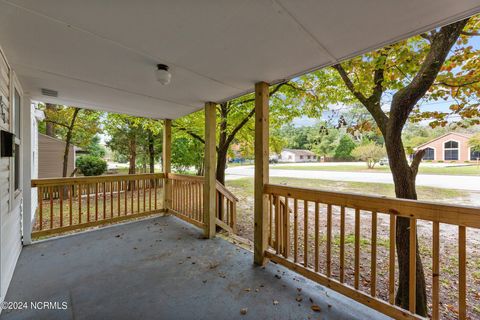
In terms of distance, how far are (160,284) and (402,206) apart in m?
2.37

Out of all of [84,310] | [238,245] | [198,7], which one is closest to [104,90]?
[198,7]

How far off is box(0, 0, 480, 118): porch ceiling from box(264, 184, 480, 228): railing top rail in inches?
49.4

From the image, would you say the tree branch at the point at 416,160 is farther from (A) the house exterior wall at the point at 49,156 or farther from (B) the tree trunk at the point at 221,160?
(A) the house exterior wall at the point at 49,156

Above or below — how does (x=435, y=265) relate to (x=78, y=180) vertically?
below

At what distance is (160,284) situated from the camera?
2246 mm

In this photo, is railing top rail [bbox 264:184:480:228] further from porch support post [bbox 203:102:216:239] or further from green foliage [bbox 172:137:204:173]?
green foliage [bbox 172:137:204:173]

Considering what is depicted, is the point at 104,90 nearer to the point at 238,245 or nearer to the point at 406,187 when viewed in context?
the point at 238,245

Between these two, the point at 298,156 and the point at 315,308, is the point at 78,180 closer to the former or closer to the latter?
the point at 315,308

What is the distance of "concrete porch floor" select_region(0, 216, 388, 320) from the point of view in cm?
184

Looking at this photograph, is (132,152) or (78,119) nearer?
(78,119)

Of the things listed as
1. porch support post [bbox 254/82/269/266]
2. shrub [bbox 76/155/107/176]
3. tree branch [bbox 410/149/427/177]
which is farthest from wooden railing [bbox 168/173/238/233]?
shrub [bbox 76/155/107/176]

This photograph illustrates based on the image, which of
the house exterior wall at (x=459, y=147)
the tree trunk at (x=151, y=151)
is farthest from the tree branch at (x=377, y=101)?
the tree trunk at (x=151, y=151)

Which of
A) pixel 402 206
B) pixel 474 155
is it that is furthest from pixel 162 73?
pixel 474 155

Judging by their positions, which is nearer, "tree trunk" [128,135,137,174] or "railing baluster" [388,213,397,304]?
A: "railing baluster" [388,213,397,304]
